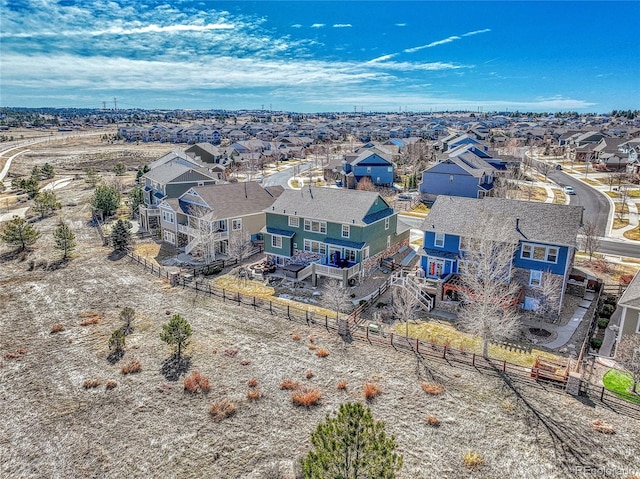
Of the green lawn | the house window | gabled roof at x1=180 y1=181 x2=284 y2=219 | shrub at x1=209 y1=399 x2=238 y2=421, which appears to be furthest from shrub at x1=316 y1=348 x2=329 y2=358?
the house window

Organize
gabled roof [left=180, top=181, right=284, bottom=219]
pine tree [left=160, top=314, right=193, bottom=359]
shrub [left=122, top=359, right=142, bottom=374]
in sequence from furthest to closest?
1. gabled roof [left=180, top=181, right=284, bottom=219]
2. pine tree [left=160, top=314, right=193, bottom=359]
3. shrub [left=122, top=359, right=142, bottom=374]

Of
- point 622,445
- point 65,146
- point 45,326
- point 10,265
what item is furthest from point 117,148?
point 622,445

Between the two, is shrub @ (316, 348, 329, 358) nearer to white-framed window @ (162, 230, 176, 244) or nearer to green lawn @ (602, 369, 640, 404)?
green lawn @ (602, 369, 640, 404)

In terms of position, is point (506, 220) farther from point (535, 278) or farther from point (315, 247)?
point (315, 247)

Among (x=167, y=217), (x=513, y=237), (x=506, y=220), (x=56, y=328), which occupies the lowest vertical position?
(x=56, y=328)

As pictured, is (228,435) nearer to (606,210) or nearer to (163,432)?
(163,432)

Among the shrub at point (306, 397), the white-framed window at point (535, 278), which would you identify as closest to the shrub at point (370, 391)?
the shrub at point (306, 397)

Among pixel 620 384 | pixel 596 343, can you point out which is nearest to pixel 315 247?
pixel 596 343

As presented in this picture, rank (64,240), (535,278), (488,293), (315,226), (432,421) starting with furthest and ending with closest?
1. (64,240)
2. (315,226)
3. (535,278)
4. (488,293)
5. (432,421)
